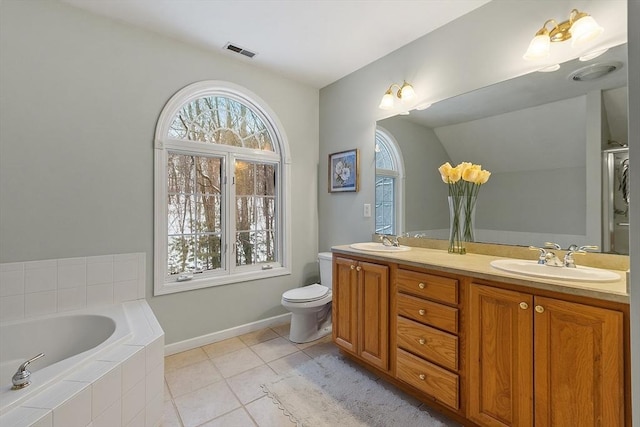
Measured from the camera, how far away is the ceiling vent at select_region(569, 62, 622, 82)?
1448mm

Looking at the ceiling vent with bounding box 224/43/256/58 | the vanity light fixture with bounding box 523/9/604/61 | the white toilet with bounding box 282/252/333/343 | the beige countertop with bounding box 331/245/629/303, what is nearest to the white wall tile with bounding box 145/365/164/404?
the white toilet with bounding box 282/252/333/343

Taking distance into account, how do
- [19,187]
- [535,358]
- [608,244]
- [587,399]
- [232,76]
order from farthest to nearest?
[232,76], [19,187], [608,244], [535,358], [587,399]

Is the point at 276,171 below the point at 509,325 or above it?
above

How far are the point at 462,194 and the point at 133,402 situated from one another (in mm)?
2249

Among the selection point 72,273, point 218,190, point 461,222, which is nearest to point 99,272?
point 72,273

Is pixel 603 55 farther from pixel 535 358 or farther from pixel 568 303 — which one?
pixel 535 358

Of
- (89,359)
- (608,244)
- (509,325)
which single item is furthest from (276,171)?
(608,244)

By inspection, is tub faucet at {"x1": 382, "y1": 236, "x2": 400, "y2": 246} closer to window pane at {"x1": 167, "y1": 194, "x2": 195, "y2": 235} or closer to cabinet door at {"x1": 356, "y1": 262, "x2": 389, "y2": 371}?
cabinet door at {"x1": 356, "y1": 262, "x2": 389, "y2": 371}

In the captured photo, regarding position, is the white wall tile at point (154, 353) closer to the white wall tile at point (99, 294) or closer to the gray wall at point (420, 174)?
the white wall tile at point (99, 294)

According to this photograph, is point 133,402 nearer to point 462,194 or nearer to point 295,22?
point 462,194

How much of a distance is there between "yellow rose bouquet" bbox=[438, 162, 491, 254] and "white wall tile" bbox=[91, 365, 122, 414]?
2.04m

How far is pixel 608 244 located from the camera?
1442 mm

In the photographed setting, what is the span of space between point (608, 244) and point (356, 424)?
1.63 metres

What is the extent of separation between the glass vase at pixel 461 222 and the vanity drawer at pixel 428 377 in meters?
0.78
